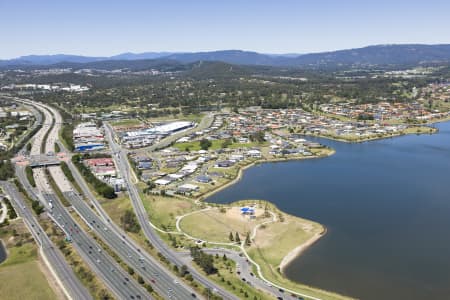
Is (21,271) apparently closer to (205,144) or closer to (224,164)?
(224,164)

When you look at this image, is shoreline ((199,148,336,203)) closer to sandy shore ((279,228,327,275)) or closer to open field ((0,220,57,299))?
sandy shore ((279,228,327,275))

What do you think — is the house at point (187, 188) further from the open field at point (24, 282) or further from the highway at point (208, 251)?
the open field at point (24, 282)

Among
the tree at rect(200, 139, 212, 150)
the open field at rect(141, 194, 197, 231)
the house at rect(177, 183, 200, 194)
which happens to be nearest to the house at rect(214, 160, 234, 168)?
the house at rect(177, 183, 200, 194)

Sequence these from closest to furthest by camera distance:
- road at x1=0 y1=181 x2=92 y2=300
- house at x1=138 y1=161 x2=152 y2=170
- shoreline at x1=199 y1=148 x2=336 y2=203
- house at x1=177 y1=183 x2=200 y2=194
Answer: road at x1=0 y1=181 x2=92 y2=300, shoreline at x1=199 y1=148 x2=336 y2=203, house at x1=177 y1=183 x2=200 y2=194, house at x1=138 y1=161 x2=152 y2=170

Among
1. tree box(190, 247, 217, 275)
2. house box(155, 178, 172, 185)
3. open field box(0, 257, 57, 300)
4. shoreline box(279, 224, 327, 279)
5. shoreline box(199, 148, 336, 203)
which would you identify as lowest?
shoreline box(199, 148, 336, 203)

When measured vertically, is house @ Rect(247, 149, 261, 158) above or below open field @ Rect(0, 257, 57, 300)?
above

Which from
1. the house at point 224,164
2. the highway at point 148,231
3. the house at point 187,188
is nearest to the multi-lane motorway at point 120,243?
the highway at point 148,231

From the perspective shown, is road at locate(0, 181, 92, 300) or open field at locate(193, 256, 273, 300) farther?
road at locate(0, 181, 92, 300)
